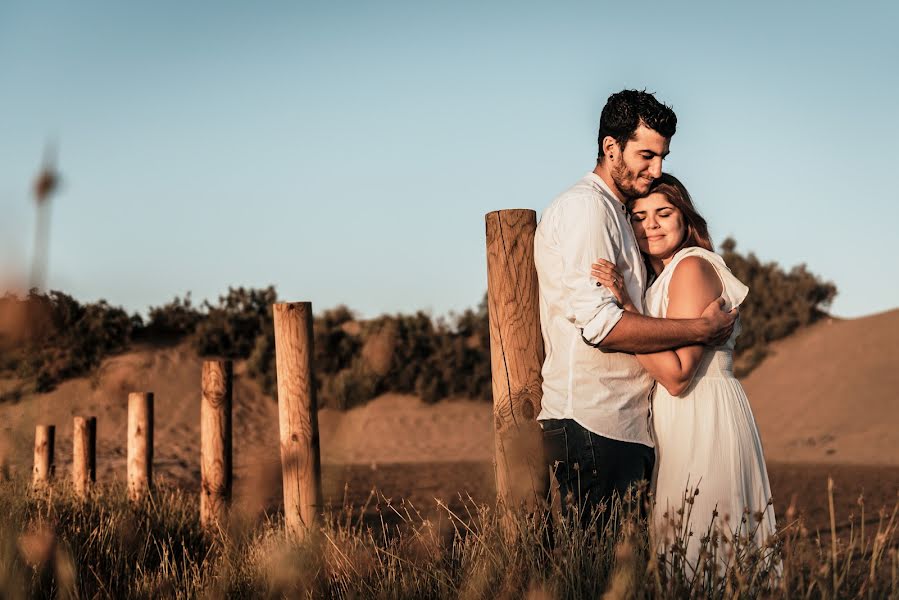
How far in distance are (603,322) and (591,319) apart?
6 centimetres

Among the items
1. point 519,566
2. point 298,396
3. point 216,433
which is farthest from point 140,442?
point 519,566

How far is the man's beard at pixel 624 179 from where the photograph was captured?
3.85m

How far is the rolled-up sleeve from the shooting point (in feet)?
11.4

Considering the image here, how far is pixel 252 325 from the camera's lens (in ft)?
73.7

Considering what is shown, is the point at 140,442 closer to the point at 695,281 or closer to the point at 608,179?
the point at 608,179

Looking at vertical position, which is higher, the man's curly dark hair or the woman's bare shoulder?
the man's curly dark hair

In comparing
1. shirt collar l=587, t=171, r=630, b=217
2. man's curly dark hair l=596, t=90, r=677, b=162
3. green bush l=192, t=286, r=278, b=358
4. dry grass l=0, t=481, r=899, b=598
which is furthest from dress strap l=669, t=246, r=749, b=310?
green bush l=192, t=286, r=278, b=358

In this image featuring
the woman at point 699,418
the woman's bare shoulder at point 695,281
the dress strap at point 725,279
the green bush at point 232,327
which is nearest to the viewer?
the woman at point 699,418

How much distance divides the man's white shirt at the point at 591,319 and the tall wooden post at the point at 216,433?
4.33m

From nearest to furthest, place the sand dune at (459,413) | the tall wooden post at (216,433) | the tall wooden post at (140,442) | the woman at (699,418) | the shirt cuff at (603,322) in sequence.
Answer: the shirt cuff at (603,322), the woman at (699,418), the tall wooden post at (216,433), the tall wooden post at (140,442), the sand dune at (459,413)

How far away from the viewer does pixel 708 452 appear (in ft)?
11.9

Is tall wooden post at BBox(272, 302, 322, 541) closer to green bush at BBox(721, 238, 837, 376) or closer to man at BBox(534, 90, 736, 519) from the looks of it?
man at BBox(534, 90, 736, 519)

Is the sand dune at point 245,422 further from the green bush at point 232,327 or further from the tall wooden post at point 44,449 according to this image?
the tall wooden post at point 44,449

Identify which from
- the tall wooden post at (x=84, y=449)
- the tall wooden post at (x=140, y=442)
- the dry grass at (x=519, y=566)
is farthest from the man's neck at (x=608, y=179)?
the tall wooden post at (x=84, y=449)
